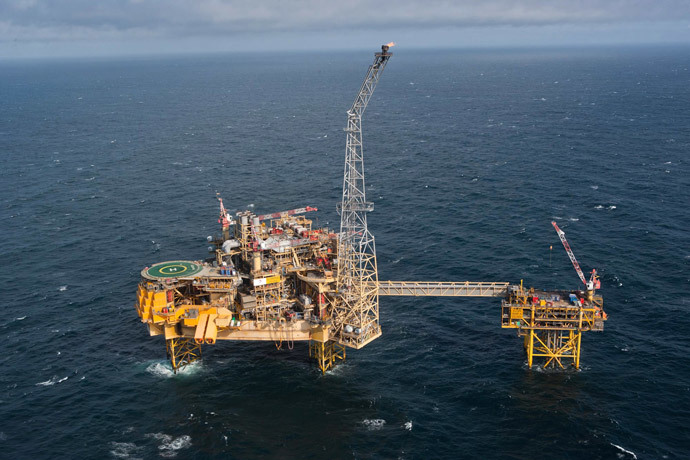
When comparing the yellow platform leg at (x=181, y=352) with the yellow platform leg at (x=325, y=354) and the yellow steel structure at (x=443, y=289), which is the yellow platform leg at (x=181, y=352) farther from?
the yellow steel structure at (x=443, y=289)

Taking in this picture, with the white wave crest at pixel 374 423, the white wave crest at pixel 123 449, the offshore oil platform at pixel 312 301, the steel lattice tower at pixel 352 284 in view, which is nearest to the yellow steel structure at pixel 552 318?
the offshore oil platform at pixel 312 301

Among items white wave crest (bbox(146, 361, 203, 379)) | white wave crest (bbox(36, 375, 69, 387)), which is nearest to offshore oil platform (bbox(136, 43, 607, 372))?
white wave crest (bbox(146, 361, 203, 379))

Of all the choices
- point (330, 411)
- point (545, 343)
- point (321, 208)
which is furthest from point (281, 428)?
point (321, 208)

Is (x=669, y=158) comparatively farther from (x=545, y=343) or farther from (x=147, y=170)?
(x=147, y=170)

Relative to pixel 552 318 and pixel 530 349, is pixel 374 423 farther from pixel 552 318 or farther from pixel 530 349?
pixel 552 318

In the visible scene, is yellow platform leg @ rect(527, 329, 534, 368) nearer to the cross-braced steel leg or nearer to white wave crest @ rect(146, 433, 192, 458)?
the cross-braced steel leg
